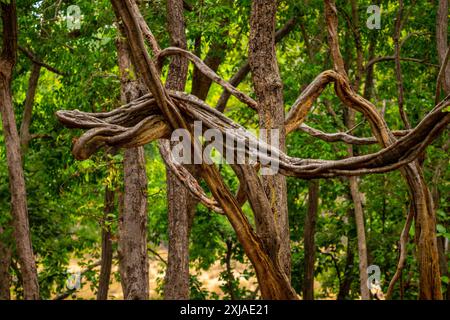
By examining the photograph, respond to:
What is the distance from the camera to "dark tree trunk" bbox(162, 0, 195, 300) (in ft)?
27.7

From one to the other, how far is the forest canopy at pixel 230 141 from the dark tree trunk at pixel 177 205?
19mm

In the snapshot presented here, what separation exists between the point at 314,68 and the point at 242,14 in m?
1.70

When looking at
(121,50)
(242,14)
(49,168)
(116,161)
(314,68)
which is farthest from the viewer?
(49,168)

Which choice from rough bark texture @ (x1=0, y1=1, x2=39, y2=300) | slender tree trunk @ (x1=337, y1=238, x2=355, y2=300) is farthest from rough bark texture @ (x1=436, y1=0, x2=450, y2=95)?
slender tree trunk @ (x1=337, y1=238, x2=355, y2=300)

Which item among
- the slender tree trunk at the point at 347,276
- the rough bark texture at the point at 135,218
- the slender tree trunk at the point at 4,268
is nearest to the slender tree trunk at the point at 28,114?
the slender tree trunk at the point at 4,268

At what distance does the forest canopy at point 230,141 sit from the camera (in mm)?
3605

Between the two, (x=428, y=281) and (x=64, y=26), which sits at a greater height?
(x=64, y=26)

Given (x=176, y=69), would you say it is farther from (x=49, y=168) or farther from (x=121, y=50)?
(x=49, y=168)

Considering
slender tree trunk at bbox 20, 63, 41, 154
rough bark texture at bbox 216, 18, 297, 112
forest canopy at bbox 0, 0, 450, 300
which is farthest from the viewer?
slender tree trunk at bbox 20, 63, 41, 154

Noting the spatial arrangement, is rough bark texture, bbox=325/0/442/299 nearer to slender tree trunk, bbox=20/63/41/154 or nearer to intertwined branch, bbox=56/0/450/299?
intertwined branch, bbox=56/0/450/299

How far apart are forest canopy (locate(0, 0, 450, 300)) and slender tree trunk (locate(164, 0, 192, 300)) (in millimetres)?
19

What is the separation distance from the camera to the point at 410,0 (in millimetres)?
12422

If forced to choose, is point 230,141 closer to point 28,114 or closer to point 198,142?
point 198,142
